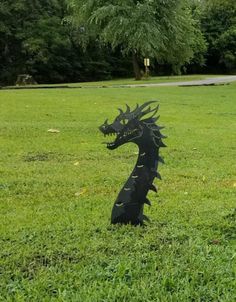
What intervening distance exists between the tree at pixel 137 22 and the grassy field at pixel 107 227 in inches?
933

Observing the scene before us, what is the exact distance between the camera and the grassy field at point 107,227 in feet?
9.21

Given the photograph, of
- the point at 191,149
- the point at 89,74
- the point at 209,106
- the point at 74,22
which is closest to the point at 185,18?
the point at 74,22

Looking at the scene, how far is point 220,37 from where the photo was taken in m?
50.5

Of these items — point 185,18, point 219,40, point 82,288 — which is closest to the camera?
point 82,288

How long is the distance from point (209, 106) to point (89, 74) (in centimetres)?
2933

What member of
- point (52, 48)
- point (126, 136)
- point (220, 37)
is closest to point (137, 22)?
point (52, 48)

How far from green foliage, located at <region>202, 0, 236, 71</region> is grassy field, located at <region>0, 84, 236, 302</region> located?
148ft

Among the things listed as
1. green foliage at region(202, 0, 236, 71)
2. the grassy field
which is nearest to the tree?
green foliage at region(202, 0, 236, 71)

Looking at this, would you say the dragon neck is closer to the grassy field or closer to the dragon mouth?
the dragon mouth

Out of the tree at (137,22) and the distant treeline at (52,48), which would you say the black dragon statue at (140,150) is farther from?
the distant treeline at (52,48)

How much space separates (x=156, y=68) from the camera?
46.7 meters

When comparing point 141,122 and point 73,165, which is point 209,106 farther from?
point 141,122

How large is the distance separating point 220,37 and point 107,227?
161 ft

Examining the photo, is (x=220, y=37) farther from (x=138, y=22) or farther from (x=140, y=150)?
(x=140, y=150)
